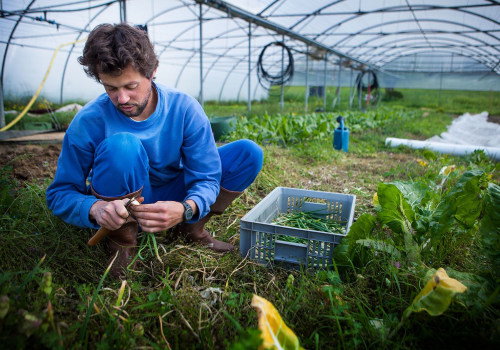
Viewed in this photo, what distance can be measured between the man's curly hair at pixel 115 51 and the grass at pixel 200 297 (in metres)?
0.77

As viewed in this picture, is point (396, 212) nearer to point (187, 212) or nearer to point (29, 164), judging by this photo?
point (187, 212)

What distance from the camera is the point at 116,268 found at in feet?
4.50

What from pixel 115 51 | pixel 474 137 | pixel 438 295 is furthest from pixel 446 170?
pixel 474 137

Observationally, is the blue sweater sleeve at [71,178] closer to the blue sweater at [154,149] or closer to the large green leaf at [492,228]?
the blue sweater at [154,149]

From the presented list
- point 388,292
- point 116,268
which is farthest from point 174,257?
point 388,292

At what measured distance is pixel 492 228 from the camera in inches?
45.8

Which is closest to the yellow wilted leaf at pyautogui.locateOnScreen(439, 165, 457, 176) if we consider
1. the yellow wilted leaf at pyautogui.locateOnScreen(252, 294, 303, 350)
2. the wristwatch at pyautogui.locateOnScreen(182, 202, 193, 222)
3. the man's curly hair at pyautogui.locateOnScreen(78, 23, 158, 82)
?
the wristwatch at pyautogui.locateOnScreen(182, 202, 193, 222)

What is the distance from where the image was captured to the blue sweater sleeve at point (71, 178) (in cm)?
131

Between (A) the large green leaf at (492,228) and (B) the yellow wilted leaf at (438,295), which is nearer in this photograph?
(B) the yellow wilted leaf at (438,295)

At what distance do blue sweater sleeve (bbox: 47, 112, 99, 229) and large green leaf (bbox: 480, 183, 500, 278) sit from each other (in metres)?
1.46

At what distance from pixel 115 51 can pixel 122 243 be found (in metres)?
0.79

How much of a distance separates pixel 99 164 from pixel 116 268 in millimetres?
438

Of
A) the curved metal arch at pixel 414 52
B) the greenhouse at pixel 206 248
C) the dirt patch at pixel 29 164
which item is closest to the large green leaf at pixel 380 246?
the greenhouse at pixel 206 248

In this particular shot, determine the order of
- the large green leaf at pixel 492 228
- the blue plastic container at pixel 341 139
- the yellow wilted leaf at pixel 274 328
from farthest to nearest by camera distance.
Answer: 1. the blue plastic container at pixel 341 139
2. the large green leaf at pixel 492 228
3. the yellow wilted leaf at pixel 274 328
